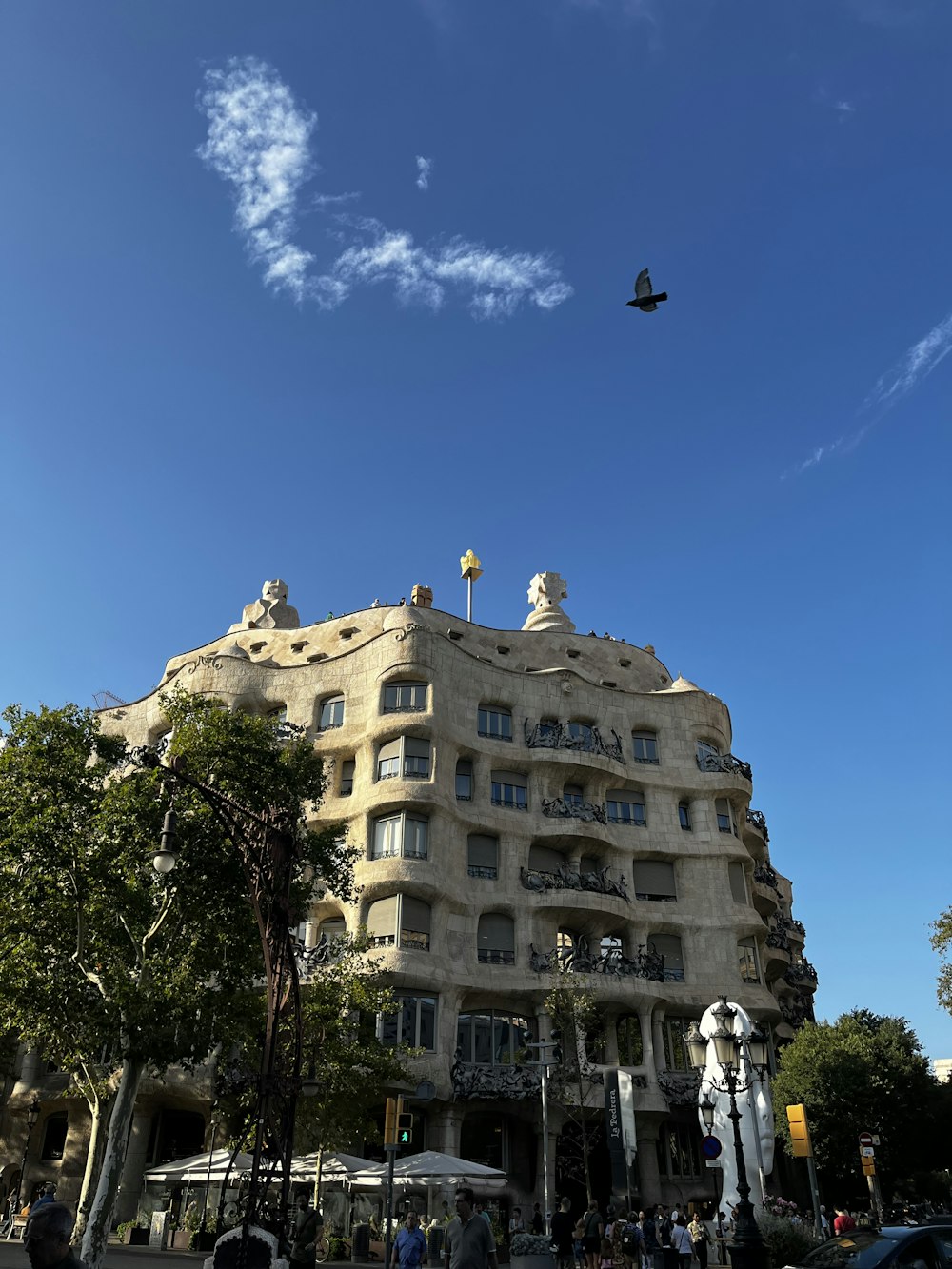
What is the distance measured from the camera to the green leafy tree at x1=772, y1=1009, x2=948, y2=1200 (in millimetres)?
35406

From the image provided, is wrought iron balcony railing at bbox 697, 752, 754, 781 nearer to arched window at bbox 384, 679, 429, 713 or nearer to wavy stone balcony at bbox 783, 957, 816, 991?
wavy stone balcony at bbox 783, 957, 816, 991

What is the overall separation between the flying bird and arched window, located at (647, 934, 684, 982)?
28.5 m

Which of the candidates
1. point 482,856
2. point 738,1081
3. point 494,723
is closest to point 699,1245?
point 738,1081

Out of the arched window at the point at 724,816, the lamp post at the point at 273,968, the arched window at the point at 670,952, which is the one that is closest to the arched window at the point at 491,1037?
the arched window at the point at 670,952

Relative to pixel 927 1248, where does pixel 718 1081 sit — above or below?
above

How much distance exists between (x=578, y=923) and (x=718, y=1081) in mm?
19639

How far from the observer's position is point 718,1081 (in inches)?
716

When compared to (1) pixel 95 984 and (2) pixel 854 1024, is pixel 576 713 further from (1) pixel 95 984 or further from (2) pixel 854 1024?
(1) pixel 95 984

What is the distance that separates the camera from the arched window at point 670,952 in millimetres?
37906

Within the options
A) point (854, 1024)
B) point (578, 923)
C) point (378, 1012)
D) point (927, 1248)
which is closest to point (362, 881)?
point (378, 1012)

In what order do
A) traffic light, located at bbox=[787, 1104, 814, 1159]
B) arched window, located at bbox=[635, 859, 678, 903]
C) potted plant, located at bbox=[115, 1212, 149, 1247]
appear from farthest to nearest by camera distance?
arched window, located at bbox=[635, 859, 678, 903], potted plant, located at bbox=[115, 1212, 149, 1247], traffic light, located at bbox=[787, 1104, 814, 1159]

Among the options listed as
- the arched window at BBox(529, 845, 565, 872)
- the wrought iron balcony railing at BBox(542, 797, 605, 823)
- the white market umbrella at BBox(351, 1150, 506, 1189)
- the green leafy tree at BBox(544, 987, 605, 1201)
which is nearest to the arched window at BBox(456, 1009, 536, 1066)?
the green leafy tree at BBox(544, 987, 605, 1201)

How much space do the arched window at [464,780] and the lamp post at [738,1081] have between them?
63.7ft

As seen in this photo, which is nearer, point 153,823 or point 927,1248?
point 927,1248
